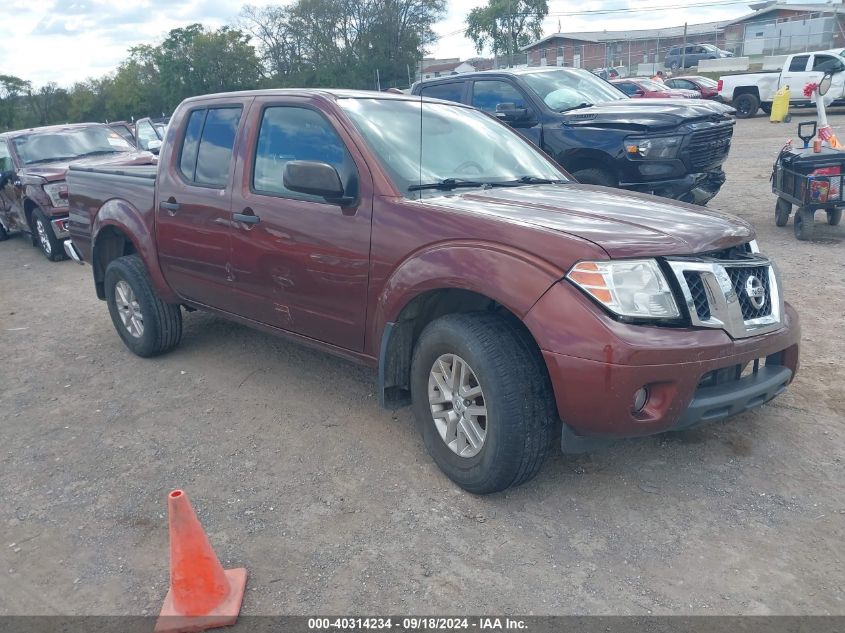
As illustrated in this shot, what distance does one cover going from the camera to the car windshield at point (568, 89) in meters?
8.67

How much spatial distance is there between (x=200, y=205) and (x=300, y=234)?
1.06m

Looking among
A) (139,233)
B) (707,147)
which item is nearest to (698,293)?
(139,233)

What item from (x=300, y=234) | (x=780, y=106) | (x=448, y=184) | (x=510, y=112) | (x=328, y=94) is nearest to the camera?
(x=448, y=184)

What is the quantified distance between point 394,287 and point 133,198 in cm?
278

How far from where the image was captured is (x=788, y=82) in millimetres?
23703

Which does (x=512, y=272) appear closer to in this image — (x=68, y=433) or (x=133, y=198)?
(x=68, y=433)

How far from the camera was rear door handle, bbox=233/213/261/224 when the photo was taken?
430 cm

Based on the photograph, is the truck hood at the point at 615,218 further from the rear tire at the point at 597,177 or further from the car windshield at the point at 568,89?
the car windshield at the point at 568,89

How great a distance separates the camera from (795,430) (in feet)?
12.8

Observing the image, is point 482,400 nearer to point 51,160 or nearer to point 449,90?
point 449,90

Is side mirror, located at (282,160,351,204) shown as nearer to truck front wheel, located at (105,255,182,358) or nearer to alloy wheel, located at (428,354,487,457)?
alloy wheel, located at (428,354,487,457)

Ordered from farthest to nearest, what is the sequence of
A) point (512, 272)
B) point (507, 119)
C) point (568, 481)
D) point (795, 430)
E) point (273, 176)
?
point (507, 119) < point (273, 176) < point (795, 430) < point (568, 481) < point (512, 272)

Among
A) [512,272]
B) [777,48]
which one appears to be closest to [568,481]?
[512,272]

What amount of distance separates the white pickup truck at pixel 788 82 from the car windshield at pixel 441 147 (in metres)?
21.1
